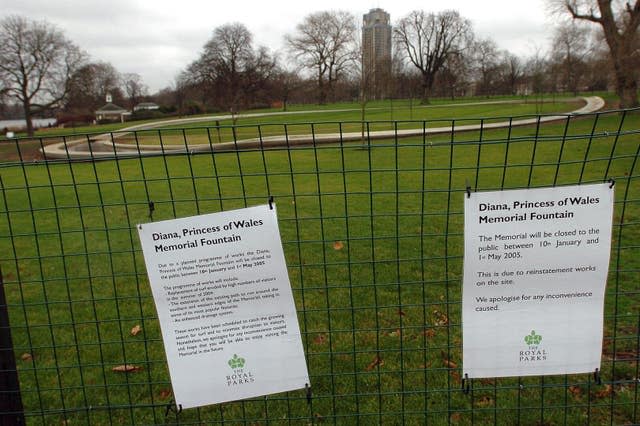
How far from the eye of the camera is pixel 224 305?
209cm

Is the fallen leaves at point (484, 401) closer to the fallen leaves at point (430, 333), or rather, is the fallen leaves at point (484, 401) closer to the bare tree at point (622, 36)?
the fallen leaves at point (430, 333)

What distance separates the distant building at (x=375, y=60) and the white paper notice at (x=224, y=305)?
20.8 meters

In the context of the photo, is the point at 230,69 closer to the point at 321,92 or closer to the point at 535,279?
the point at 321,92

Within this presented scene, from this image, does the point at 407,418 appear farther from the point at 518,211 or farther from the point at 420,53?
the point at 420,53

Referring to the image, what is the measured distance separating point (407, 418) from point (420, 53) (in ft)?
229

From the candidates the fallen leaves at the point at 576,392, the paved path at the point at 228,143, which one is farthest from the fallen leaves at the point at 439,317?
the paved path at the point at 228,143

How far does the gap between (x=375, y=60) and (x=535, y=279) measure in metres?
27.0

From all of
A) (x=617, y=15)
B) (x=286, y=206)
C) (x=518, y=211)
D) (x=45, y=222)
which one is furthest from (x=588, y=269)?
(x=617, y=15)

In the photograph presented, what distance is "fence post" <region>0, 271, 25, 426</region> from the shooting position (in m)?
2.37

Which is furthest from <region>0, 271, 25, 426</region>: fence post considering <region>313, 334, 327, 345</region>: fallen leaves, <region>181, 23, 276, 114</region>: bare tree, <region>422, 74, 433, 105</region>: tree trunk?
<region>422, 74, 433, 105</region>: tree trunk

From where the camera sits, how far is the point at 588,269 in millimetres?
2125

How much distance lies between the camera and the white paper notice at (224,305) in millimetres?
2039

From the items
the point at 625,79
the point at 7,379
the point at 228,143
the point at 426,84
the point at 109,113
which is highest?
the point at 426,84

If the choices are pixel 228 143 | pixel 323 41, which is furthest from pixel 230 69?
pixel 228 143
